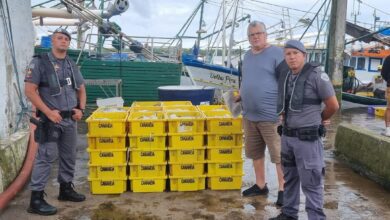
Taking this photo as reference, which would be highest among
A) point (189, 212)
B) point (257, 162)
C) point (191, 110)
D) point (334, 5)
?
point (334, 5)

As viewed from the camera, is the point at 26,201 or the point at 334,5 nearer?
the point at 26,201

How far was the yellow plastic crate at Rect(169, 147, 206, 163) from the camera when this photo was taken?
Result: 5.59m

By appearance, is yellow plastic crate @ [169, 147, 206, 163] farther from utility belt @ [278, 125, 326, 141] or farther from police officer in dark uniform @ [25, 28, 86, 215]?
utility belt @ [278, 125, 326, 141]

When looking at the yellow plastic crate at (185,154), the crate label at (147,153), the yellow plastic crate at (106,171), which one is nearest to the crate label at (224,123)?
the yellow plastic crate at (185,154)

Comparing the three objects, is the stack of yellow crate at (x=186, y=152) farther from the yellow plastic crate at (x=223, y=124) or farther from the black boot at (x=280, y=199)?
the black boot at (x=280, y=199)

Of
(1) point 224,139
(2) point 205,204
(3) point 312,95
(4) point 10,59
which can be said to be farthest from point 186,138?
(4) point 10,59

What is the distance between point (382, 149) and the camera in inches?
231

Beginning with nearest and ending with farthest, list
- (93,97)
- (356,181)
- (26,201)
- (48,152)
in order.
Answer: (48,152) < (26,201) < (356,181) < (93,97)

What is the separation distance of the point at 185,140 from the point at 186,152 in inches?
6.0

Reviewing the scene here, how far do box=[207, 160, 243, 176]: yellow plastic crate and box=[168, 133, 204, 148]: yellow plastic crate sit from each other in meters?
0.33

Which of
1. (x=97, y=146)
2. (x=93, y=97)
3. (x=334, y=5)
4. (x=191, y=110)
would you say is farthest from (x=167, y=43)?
(x=97, y=146)

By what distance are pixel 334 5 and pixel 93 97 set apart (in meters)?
7.80

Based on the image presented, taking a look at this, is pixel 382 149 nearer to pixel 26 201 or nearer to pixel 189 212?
pixel 189 212

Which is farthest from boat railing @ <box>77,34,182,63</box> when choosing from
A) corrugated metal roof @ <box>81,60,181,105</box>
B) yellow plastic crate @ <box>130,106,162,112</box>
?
yellow plastic crate @ <box>130,106,162,112</box>
